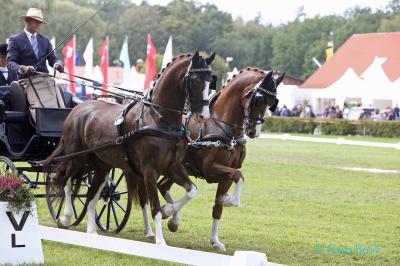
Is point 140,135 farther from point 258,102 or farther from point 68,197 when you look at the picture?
point 68,197

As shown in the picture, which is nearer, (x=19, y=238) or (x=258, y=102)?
(x=19, y=238)

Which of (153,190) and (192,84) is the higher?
(192,84)

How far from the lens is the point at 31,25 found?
11141 millimetres

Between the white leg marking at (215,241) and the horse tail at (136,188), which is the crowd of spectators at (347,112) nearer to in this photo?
the horse tail at (136,188)

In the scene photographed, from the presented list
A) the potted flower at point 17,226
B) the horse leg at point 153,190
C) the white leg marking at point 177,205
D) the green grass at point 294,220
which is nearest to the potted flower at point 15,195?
the potted flower at point 17,226

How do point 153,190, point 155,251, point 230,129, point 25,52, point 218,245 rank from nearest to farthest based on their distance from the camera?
point 155,251 < point 153,190 < point 218,245 < point 230,129 < point 25,52

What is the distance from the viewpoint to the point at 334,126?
132 ft

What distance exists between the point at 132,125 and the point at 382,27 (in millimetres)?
80246

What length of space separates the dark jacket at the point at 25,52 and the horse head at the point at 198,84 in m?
2.73

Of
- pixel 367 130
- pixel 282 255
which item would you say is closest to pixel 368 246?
pixel 282 255

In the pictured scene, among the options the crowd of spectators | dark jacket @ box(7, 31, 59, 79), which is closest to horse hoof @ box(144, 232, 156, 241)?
dark jacket @ box(7, 31, 59, 79)

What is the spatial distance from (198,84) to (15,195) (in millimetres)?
2276

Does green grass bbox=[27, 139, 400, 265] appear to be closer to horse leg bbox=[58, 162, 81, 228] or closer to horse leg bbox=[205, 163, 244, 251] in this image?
horse leg bbox=[205, 163, 244, 251]

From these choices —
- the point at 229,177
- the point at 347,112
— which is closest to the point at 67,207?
the point at 229,177
